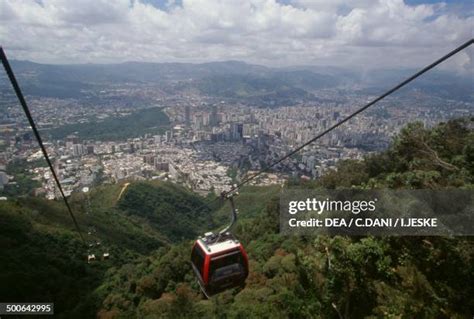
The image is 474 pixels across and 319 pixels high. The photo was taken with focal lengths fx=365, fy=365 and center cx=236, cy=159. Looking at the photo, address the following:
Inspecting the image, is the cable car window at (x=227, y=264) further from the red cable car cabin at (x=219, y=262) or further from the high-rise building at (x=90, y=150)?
the high-rise building at (x=90, y=150)

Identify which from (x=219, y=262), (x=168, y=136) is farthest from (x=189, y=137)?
(x=219, y=262)

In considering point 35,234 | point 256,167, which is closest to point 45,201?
point 35,234

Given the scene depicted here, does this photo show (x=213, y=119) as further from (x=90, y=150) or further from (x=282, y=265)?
(x=282, y=265)

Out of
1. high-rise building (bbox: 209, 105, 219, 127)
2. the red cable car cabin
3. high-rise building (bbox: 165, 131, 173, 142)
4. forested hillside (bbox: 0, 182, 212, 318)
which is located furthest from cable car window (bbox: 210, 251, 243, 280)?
high-rise building (bbox: 209, 105, 219, 127)

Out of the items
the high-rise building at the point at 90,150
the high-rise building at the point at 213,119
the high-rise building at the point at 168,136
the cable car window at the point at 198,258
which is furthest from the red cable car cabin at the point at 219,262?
the high-rise building at the point at 213,119

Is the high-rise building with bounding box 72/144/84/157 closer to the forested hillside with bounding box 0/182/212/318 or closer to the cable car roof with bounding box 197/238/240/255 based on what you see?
the forested hillside with bounding box 0/182/212/318

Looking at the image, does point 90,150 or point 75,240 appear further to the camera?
point 90,150
